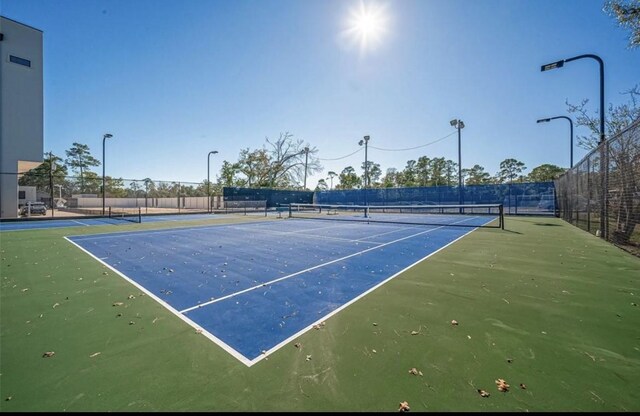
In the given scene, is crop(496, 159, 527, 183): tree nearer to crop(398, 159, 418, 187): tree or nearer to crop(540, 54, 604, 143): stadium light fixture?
crop(398, 159, 418, 187): tree

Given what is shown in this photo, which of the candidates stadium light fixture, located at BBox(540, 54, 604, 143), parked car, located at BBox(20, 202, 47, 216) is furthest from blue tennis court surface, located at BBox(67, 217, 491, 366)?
parked car, located at BBox(20, 202, 47, 216)

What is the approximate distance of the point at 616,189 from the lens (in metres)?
8.48

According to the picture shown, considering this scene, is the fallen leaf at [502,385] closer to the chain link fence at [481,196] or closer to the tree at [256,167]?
the chain link fence at [481,196]

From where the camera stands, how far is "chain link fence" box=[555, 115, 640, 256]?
7.44 m

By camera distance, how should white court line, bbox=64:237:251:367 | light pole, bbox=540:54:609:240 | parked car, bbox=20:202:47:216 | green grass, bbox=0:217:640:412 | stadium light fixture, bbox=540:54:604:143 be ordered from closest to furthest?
green grass, bbox=0:217:640:412
white court line, bbox=64:237:251:367
light pole, bbox=540:54:609:240
stadium light fixture, bbox=540:54:604:143
parked car, bbox=20:202:47:216

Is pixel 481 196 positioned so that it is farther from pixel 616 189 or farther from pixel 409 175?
pixel 409 175

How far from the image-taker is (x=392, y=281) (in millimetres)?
5141

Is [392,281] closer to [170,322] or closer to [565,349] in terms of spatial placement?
[565,349]

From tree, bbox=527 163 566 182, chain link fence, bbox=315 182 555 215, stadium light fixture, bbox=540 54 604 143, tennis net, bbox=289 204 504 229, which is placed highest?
tree, bbox=527 163 566 182

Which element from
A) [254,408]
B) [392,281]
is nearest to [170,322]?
[254,408]


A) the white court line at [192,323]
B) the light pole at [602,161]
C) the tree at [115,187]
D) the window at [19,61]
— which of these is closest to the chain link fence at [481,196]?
the light pole at [602,161]

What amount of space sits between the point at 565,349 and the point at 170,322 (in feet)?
14.5

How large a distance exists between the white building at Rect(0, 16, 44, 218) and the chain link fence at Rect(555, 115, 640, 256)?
2928cm

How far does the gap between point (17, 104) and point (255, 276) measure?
23.4m
